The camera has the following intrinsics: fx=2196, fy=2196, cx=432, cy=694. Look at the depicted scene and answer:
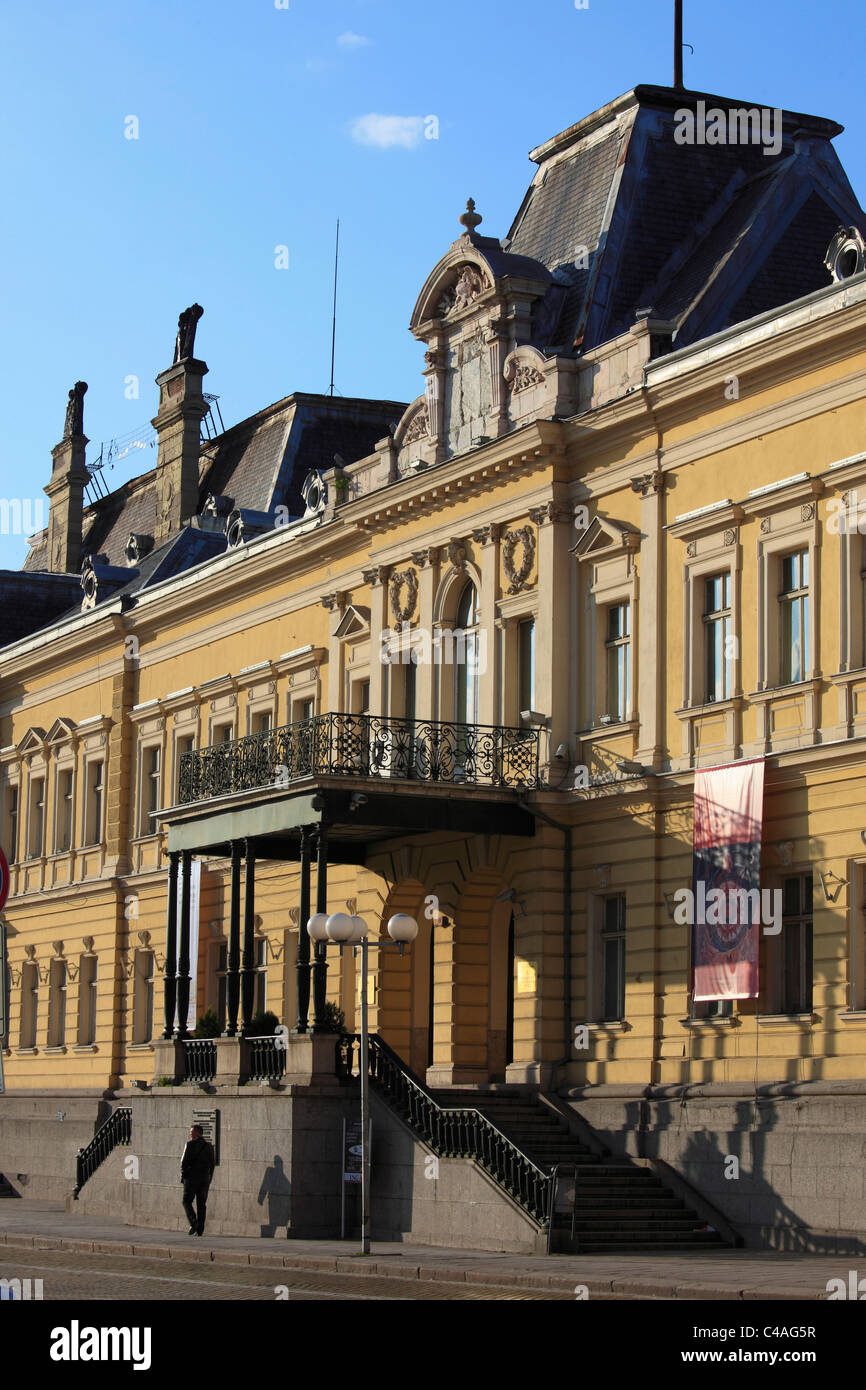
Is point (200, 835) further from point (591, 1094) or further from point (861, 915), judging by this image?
point (861, 915)

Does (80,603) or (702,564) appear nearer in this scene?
(702,564)

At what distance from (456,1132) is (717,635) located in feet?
23.6

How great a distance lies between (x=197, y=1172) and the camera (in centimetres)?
2967

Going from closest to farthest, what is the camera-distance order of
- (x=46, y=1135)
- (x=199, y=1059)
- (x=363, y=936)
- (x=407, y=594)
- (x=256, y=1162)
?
(x=363, y=936) < (x=256, y=1162) < (x=199, y=1059) < (x=407, y=594) < (x=46, y=1135)

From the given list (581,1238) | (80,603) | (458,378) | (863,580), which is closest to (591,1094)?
(581,1238)

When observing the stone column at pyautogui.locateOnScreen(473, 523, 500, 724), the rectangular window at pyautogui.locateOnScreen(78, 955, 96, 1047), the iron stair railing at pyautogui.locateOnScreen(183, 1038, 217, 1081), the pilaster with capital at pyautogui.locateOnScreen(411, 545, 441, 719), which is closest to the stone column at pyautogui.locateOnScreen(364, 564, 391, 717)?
the pilaster with capital at pyautogui.locateOnScreen(411, 545, 441, 719)

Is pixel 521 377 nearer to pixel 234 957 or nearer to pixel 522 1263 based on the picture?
pixel 234 957

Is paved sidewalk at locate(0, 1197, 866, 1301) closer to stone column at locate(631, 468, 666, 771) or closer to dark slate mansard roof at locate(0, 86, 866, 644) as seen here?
stone column at locate(631, 468, 666, 771)

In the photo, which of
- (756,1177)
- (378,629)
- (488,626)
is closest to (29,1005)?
(378,629)

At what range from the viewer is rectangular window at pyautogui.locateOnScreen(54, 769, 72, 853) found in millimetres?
49438

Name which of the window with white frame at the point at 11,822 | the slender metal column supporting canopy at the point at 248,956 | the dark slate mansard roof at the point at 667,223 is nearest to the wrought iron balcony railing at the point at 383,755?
the slender metal column supporting canopy at the point at 248,956

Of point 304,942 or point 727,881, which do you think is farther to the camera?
point 304,942

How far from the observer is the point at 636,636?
29.9m

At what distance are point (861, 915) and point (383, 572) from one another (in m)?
12.4
